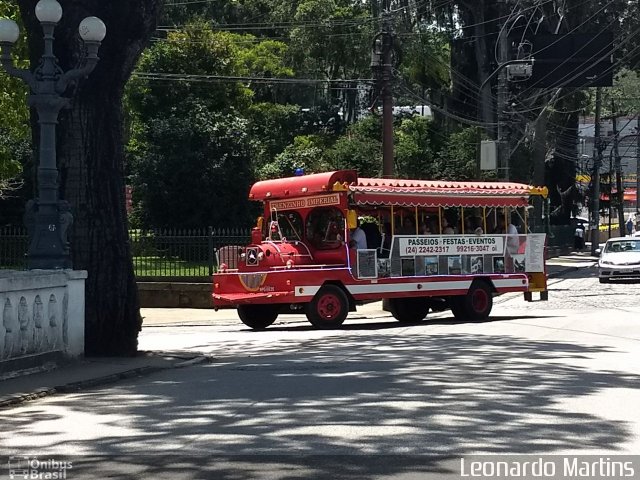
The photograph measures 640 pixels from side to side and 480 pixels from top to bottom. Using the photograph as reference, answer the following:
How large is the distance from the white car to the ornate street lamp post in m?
24.7

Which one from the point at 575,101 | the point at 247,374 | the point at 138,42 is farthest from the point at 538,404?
the point at 575,101

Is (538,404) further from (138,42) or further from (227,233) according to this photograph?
(227,233)

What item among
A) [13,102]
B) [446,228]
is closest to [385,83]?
[446,228]

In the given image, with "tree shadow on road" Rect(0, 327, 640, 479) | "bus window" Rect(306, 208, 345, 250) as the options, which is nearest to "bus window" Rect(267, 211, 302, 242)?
"bus window" Rect(306, 208, 345, 250)

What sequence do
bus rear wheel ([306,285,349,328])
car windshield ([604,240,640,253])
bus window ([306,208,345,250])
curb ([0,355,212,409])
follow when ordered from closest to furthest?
curb ([0,355,212,409]), bus rear wheel ([306,285,349,328]), bus window ([306,208,345,250]), car windshield ([604,240,640,253])

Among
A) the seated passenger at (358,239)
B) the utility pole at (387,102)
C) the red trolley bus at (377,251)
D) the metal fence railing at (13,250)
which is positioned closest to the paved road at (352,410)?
the red trolley bus at (377,251)

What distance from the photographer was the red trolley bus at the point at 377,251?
72.2 feet

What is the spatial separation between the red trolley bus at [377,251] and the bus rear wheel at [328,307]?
0.02m

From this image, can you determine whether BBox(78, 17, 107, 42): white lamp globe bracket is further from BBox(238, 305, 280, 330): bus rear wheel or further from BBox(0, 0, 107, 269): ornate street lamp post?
BBox(238, 305, 280, 330): bus rear wheel

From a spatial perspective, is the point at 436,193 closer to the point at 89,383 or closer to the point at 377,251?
the point at 377,251

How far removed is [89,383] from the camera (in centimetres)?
1305

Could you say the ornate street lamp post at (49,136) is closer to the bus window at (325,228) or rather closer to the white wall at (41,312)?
the white wall at (41,312)

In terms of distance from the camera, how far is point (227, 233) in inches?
1227

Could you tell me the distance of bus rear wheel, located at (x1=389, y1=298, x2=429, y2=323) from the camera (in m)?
24.3
